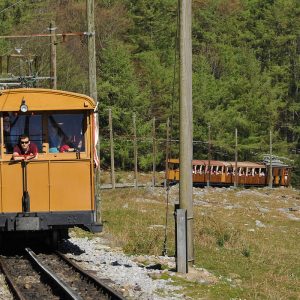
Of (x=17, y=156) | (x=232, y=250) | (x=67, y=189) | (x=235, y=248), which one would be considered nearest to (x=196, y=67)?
(x=235, y=248)

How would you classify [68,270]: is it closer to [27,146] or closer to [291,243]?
[27,146]

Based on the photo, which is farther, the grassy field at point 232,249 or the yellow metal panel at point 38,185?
the yellow metal panel at point 38,185

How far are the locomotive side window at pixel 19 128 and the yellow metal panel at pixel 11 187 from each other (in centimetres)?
35

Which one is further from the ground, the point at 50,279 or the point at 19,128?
the point at 19,128

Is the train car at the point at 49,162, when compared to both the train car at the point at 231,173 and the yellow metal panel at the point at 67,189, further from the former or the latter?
the train car at the point at 231,173

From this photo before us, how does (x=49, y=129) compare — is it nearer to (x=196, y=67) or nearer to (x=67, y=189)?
(x=67, y=189)

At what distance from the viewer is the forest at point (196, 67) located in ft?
238

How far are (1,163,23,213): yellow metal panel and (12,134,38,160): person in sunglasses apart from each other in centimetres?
17

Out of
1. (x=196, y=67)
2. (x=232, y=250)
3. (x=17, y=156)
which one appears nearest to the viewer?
(x=17, y=156)

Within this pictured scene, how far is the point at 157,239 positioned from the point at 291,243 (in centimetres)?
843

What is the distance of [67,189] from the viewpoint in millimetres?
15609

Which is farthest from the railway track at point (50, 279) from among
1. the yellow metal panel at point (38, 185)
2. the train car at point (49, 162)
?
the yellow metal panel at point (38, 185)

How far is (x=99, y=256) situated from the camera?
52.4 ft

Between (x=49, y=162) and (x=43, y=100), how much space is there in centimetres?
120
